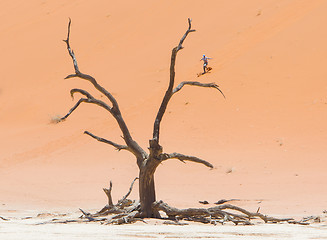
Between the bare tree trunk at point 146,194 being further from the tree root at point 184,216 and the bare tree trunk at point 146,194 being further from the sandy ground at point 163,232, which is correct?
the sandy ground at point 163,232

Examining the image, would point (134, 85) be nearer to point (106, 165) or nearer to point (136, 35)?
point (136, 35)

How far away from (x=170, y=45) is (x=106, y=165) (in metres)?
11.6

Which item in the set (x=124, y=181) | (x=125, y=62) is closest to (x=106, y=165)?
(x=124, y=181)

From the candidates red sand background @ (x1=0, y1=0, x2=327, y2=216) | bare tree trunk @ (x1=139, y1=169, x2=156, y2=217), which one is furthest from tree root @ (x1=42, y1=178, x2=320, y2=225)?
red sand background @ (x1=0, y1=0, x2=327, y2=216)

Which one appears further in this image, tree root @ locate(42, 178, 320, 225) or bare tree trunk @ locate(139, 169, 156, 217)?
bare tree trunk @ locate(139, 169, 156, 217)

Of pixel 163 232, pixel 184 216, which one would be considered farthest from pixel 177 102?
pixel 163 232

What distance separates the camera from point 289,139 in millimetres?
19422

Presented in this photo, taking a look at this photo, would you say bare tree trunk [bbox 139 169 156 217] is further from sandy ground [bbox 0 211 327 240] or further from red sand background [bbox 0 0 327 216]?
red sand background [bbox 0 0 327 216]

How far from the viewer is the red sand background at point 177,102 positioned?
52.7 ft

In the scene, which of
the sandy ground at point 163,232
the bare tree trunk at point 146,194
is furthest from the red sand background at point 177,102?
the sandy ground at point 163,232

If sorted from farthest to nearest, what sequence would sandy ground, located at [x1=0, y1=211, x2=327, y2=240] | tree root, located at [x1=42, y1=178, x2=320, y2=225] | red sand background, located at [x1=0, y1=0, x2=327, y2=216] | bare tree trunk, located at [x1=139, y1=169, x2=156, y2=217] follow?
1. red sand background, located at [x1=0, y1=0, x2=327, y2=216]
2. bare tree trunk, located at [x1=139, y1=169, x2=156, y2=217]
3. tree root, located at [x1=42, y1=178, x2=320, y2=225]
4. sandy ground, located at [x1=0, y1=211, x2=327, y2=240]

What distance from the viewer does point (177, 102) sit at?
2438 cm

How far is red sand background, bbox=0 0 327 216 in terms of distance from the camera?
16062 mm

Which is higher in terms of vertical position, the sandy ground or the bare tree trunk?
the bare tree trunk
